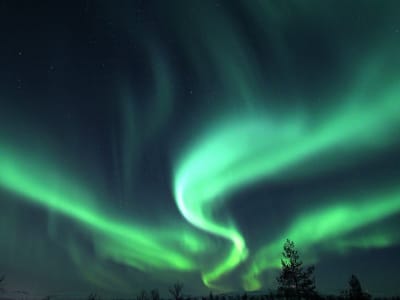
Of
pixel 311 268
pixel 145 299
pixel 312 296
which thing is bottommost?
pixel 312 296

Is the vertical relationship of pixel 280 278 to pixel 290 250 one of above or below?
below

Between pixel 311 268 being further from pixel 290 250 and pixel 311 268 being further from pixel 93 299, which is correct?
pixel 93 299

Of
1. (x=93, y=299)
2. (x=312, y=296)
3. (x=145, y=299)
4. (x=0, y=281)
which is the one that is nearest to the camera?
(x=312, y=296)

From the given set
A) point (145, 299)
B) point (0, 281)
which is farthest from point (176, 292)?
point (0, 281)

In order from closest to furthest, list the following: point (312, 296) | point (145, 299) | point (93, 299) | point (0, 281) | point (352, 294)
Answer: point (312, 296) < point (352, 294) < point (0, 281) < point (93, 299) < point (145, 299)

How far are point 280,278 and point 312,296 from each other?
4.93 m

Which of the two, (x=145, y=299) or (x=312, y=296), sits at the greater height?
(x=145, y=299)

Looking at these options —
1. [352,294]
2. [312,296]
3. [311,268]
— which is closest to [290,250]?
[311,268]

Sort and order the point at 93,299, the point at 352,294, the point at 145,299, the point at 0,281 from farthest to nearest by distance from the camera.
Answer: the point at 145,299
the point at 93,299
the point at 0,281
the point at 352,294

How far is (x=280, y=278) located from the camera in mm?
46875

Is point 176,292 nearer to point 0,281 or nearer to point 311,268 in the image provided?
point 0,281

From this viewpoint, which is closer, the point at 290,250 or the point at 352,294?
the point at 290,250

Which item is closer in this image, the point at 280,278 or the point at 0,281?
the point at 280,278

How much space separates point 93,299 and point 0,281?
3325cm
